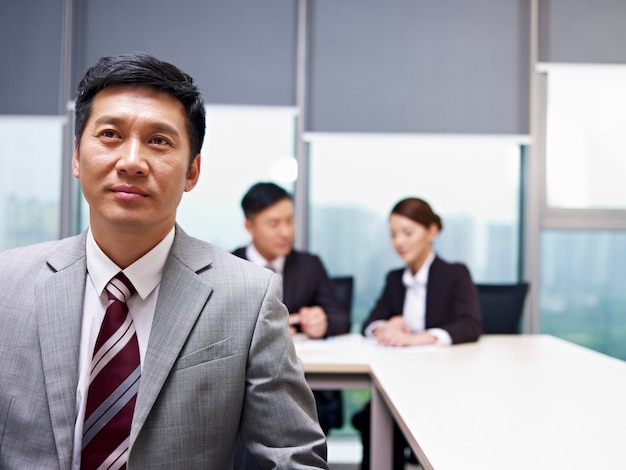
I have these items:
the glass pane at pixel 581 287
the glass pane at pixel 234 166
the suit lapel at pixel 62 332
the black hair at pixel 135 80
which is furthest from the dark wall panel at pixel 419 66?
the suit lapel at pixel 62 332

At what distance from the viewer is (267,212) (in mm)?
2930

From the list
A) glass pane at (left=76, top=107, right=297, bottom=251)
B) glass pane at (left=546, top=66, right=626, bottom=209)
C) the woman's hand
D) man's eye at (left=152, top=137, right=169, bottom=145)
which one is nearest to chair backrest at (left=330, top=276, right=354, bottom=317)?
the woman's hand

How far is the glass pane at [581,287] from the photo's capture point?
12.6 ft

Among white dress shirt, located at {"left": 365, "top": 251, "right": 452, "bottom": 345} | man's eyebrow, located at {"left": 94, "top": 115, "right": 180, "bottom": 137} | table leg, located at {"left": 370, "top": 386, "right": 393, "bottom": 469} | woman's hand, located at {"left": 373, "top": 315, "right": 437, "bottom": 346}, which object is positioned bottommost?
table leg, located at {"left": 370, "top": 386, "right": 393, "bottom": 469}

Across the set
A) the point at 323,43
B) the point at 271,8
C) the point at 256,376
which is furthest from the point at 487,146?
the point at 256,376

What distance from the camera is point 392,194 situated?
3846mm

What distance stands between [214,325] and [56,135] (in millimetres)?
3061

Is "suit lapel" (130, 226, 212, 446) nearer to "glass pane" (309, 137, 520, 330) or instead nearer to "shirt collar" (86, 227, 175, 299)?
A: "shirt collar" (86, 227, 175, 299)

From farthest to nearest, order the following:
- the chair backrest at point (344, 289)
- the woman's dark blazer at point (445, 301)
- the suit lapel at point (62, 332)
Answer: the chair backrest at point (344, 289)
the woman's dark blazer at point (445, 301)
the suit lapel at point (62, 332)

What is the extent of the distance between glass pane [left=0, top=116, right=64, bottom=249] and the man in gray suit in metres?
2.74

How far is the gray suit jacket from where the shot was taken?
111 cm

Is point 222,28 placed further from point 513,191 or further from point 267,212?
point 513,191

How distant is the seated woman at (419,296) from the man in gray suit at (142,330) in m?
1.49

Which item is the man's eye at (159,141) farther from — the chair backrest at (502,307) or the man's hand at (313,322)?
the chair backrest at (502,307)
